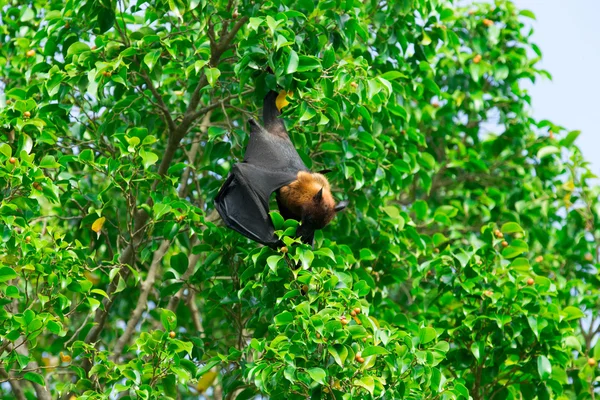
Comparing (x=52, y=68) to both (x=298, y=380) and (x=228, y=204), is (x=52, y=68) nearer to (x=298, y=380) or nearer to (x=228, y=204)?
(x=228, y=204)

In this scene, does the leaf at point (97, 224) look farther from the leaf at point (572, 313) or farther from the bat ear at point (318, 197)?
the leaf at point (572, 313)

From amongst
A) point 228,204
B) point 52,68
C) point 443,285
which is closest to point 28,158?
point 52,68

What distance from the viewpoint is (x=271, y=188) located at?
7457 mm

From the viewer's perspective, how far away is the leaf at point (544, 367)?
24.9 ft

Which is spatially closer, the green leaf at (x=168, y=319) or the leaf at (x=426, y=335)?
the leaf at (x=426, y=335)

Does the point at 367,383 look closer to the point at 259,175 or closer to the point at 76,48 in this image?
the point at 259,175

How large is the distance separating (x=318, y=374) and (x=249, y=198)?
1.79 m

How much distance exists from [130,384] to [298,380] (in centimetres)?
128

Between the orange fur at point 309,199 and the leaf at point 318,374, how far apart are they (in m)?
1.54

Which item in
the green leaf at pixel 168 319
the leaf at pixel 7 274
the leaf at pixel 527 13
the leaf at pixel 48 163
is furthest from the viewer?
the leaf at pixel 527 13

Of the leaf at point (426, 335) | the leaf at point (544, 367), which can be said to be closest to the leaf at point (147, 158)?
the leaf at point (426, 335)

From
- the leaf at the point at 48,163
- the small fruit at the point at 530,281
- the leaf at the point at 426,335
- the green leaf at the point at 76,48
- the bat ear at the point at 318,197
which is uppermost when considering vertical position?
the green leaf at the point at 76,48

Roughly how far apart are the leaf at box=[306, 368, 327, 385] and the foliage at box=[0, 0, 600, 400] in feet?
0.03

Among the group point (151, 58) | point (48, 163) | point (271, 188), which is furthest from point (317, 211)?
point (48, 163)
